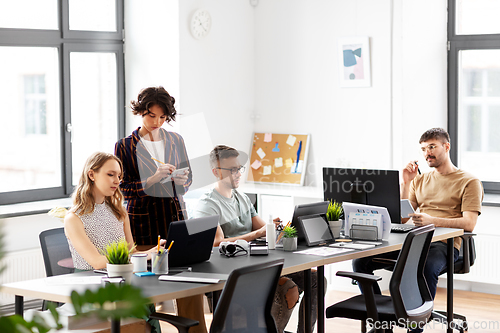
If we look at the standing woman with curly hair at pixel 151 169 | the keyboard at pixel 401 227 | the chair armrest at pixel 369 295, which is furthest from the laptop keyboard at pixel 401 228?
the standing woman with curly hair at pixel 151 169

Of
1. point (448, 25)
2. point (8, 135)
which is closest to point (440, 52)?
point (448, 25)

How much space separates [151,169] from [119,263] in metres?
0.96

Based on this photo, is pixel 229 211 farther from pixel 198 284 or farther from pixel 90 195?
pixel 198 284

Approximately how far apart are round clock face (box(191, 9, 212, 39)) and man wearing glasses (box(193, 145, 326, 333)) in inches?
76.9

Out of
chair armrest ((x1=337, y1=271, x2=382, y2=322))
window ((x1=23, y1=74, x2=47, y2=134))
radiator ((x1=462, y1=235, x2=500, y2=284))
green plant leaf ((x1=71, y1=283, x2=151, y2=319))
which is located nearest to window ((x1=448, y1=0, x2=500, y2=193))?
radiator ((x1=462, y1=235, x2=500, y2=284))

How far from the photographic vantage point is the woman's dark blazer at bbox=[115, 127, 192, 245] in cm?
313

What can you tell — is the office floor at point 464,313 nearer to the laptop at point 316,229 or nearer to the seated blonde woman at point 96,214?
the laptop at point 316,229

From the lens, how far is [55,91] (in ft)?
15.1

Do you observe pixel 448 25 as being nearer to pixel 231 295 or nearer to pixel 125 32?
pixel 125 32

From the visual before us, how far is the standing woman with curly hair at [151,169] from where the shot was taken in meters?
3.06

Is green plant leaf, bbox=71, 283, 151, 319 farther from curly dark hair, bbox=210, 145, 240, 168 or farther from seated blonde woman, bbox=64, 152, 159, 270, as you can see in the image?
curly dark hair, bbox=210, 145, 240, 168

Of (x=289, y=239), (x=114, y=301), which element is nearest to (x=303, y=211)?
(x=289, y=239)

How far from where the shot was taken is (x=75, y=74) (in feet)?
15.5

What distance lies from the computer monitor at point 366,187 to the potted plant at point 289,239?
0.56 meters
